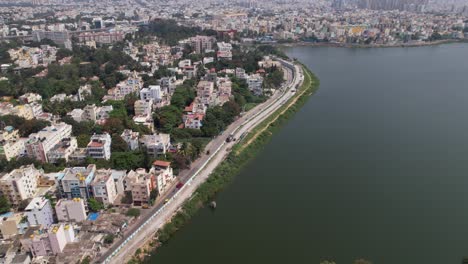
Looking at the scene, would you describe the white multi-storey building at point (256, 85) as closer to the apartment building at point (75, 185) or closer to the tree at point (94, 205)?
the apartment building at point (75, 185)

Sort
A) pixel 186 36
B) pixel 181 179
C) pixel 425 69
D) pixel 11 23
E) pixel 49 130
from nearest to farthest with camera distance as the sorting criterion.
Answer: pixel 181 179
pixel 49 130
pixel 425 69
pixel 186 36
pixel 11 23

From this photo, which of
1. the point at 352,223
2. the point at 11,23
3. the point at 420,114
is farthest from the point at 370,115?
the point at 11,23

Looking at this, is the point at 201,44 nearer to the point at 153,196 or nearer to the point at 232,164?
the point at 232,164

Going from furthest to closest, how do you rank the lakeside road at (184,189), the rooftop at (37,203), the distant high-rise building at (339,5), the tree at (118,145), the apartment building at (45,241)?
the distant high-rise building at (339,5), the tree at (118,145), the rooftop at (37,203), the lakeside road at (184,189), the apartment building at (45,241)

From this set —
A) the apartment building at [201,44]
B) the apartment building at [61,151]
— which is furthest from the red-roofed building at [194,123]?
the apartment building at [201,44]

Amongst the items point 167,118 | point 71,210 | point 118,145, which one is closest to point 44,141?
point 118,145

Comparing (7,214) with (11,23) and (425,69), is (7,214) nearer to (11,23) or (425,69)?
(425,69)
